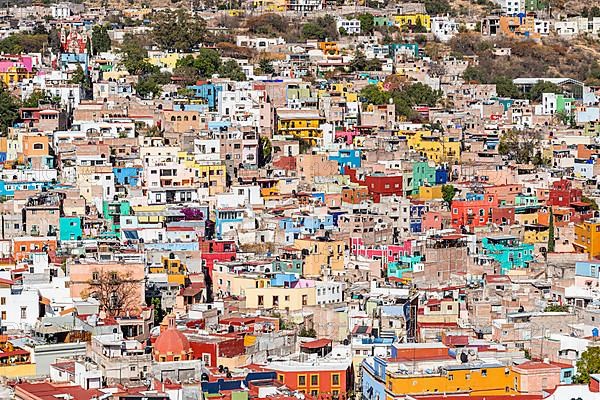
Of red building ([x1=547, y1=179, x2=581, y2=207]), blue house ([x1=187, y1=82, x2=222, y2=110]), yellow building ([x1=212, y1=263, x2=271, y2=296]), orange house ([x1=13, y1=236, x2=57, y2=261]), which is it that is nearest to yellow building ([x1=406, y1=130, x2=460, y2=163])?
blue house ([x1=187, y1=82, x2=222, y2=110])

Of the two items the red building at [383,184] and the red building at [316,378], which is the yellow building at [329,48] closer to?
the red building at [383,184]

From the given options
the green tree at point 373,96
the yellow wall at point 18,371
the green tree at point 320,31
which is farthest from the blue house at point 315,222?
the green tree at point 320,31

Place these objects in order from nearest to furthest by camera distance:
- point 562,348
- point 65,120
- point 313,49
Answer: point 562,348 < point 65,120 < point 313,49

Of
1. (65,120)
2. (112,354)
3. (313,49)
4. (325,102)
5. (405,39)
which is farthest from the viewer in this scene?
(405,39)

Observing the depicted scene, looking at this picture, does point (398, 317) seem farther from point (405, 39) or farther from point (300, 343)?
point (405, 39)

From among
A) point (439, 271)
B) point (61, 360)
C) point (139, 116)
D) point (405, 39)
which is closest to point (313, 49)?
point (405, 39)

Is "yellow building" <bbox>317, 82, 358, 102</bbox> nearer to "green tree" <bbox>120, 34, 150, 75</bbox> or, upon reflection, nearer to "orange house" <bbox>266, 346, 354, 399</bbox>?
"green tree" <bbox>120, 34, 150, 75</bbox>
